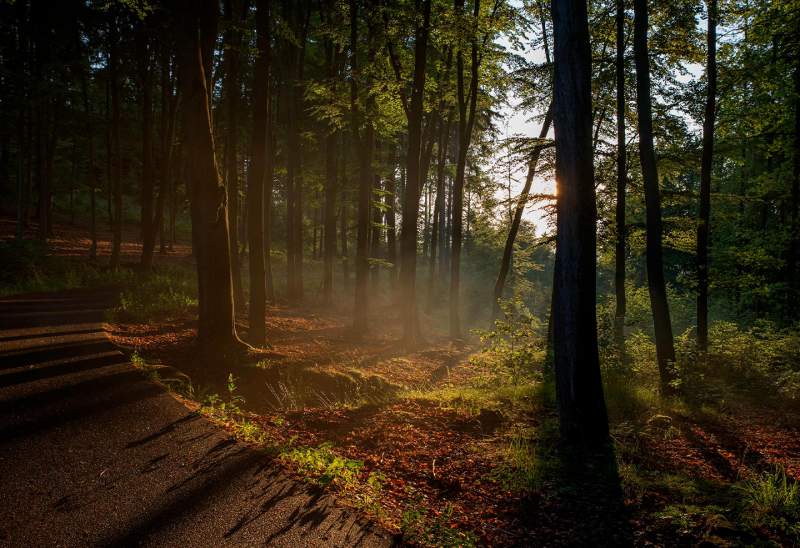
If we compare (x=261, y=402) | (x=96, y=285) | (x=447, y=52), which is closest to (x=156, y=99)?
(x=96, y=285)

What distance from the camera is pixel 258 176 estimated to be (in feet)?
33.0

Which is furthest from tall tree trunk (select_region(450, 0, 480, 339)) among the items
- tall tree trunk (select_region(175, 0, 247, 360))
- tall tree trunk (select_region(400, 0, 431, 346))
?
tall tree trunk (select_region(175, 0, 247, 360))

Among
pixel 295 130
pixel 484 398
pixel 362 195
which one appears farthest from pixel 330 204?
pixel 484 398

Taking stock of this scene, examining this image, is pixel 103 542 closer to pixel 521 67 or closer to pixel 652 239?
pixel 652 239

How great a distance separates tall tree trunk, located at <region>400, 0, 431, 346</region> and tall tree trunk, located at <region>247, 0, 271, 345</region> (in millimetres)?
5007

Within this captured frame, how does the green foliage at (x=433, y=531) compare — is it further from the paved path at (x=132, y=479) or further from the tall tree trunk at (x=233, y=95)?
the tall tree trunk at (x=233, y=95)

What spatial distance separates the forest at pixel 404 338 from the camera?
3746mm

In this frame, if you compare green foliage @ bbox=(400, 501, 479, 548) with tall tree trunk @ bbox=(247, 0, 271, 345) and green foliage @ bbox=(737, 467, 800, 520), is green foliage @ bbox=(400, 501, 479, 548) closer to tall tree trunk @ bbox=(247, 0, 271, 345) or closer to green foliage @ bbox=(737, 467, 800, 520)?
green foliage @ bbox=(737, 467, 800, 520)

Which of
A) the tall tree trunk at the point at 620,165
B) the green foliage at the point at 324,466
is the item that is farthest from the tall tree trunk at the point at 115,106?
the tall tree trunk at the point at 620,165

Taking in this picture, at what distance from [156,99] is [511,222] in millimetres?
22998

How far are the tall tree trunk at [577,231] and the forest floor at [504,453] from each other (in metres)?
0.53

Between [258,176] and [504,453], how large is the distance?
27.4 ft

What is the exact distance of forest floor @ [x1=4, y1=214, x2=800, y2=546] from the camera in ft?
12.0

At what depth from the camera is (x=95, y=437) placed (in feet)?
14.6
